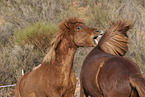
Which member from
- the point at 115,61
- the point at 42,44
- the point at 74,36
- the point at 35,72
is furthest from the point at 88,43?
the point at 42,44

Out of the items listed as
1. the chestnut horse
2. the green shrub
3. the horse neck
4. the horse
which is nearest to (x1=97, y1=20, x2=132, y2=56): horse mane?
the horse

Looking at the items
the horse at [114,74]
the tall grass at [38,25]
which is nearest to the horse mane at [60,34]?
the tall grass at [38,25]

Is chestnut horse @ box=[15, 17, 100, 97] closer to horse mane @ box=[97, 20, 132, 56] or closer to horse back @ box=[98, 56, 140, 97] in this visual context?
horse back @ box=[98, 56, 140, 97]

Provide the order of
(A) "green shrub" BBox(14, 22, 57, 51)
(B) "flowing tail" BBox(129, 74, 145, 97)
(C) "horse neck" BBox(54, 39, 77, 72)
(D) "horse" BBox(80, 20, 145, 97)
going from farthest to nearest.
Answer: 1. (A) "green shrub" BBox(14, 22, 57, 51)
2. (C) "horse neck" BBox(54, 39, 77, 72)
3. (D) "horse" BBox(80, 20, 145, 97)
4. (B) "flowing tail" BBox(129, 74, 145, 97)

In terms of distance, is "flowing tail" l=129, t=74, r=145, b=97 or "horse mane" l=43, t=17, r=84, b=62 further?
"horse mane" l=43, t=17, r=84, b=62

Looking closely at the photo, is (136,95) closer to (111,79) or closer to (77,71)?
(111,79)

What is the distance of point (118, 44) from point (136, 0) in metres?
9.00

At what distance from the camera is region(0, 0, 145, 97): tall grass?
23.0 ft

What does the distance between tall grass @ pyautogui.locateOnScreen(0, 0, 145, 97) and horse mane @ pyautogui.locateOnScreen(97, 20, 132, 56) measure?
62cm

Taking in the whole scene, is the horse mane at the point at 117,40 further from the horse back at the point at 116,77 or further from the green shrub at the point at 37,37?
the green shrub at the point at 37,37

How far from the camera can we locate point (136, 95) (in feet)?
8.68

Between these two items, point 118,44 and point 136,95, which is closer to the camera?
Answer: point 136,95

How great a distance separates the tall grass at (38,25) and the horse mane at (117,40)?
0.62 meters

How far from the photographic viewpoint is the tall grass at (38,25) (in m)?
7.01
